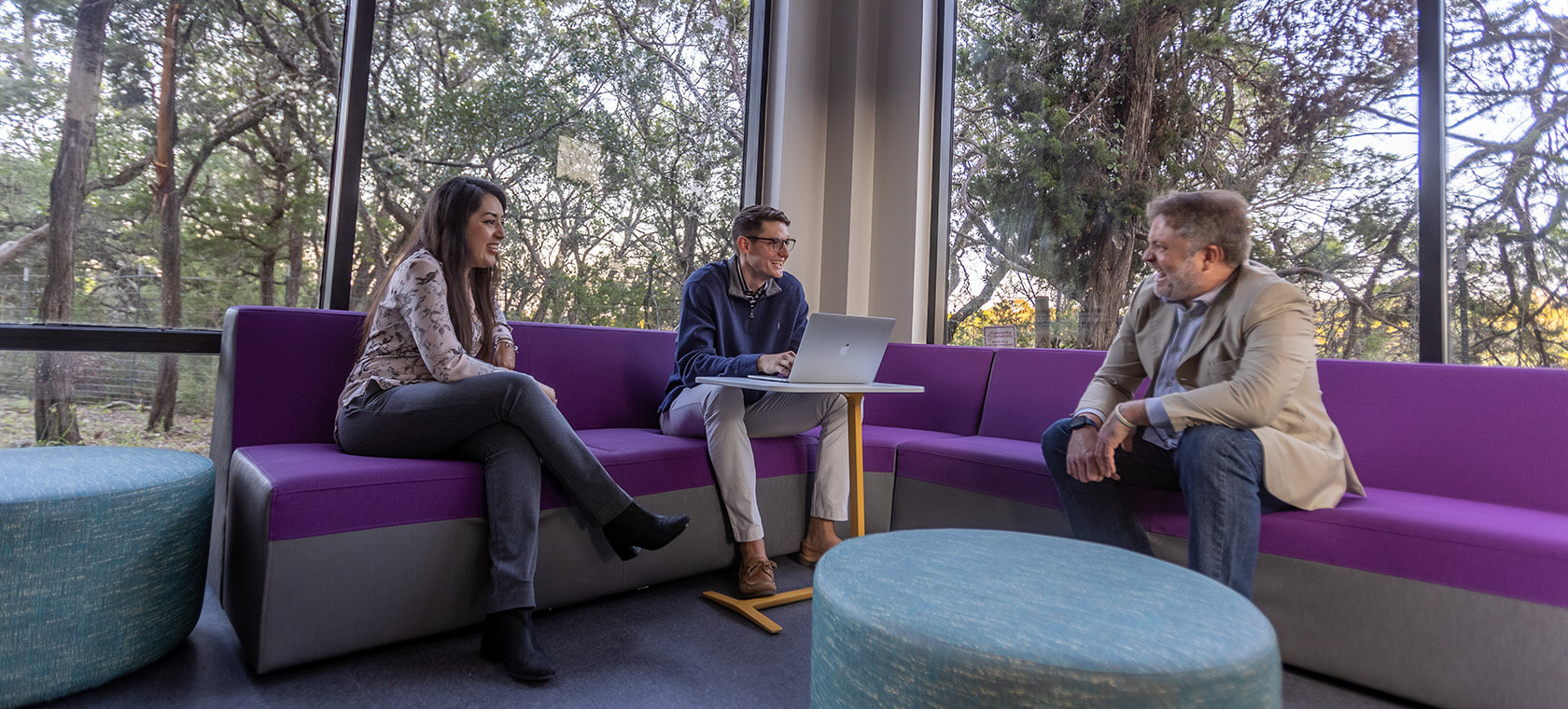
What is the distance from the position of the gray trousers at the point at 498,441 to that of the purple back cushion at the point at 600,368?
26.9 inches

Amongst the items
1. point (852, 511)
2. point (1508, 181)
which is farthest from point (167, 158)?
point (1508, 181)

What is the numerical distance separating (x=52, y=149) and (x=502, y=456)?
1.71m

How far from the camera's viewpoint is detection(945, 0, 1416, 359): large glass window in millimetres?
2668

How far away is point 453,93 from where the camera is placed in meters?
2.89

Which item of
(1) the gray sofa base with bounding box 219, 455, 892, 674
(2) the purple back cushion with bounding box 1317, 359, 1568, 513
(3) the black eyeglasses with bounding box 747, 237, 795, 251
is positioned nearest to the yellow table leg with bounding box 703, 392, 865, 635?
(1) the gray sofa base with bounding box 219, 455, 892, 674

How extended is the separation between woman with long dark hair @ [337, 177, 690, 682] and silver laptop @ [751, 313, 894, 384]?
20.4 inches

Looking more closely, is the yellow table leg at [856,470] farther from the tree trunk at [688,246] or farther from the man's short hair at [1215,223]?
the tree trunk at [688,246]

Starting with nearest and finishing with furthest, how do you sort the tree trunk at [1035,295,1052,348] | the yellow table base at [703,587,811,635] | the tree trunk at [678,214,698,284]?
the yellow table base at [703,587,811,635] → the tree trunk at [1035,295,1052,348] → the tree trunk at [678,214,698,284]

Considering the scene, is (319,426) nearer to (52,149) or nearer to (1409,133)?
(52,149)

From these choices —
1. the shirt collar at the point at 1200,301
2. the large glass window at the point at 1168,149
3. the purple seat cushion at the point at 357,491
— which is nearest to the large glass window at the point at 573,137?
the purple seat cushion at the point at 357,491

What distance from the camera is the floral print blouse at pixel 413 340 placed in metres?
1.89

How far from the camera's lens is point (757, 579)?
223cm

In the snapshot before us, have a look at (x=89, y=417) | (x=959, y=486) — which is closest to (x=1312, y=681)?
(x=959, y=486)

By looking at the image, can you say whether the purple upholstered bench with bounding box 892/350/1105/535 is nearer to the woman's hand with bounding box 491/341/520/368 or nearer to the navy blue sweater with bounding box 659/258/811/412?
the navy blue sweater with bounding box 659/258/811/412
